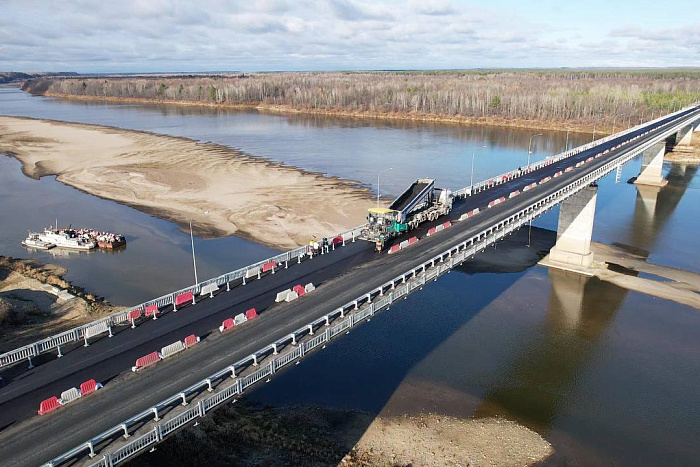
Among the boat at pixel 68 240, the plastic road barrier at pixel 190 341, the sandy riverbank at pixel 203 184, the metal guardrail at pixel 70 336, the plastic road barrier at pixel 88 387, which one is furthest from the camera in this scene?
the sandy riverbank at pixel 203 184

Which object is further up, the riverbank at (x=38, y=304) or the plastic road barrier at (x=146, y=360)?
the plastic road barrier at (x=146, y=360)

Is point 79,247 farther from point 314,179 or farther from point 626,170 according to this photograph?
point 626,170

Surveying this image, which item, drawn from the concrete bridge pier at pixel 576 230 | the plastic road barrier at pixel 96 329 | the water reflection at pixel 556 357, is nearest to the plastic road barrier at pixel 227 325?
the plastic road barrier at pixel 96 329

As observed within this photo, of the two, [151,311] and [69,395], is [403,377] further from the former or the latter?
[69,395]

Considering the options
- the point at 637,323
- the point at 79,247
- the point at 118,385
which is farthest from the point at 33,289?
the point at 637,323

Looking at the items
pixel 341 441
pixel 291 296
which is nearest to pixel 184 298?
pixel 291 296

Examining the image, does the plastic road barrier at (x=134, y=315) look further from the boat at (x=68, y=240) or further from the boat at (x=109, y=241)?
the boat at (x=68, y=240)

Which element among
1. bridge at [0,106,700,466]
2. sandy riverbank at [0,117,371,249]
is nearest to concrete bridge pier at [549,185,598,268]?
bridge at [0,106,700,466]

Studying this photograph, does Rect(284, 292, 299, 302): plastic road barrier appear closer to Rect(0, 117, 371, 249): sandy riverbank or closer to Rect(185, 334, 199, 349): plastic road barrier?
Rect(185, 334, 199, 349): plastic road barrier
